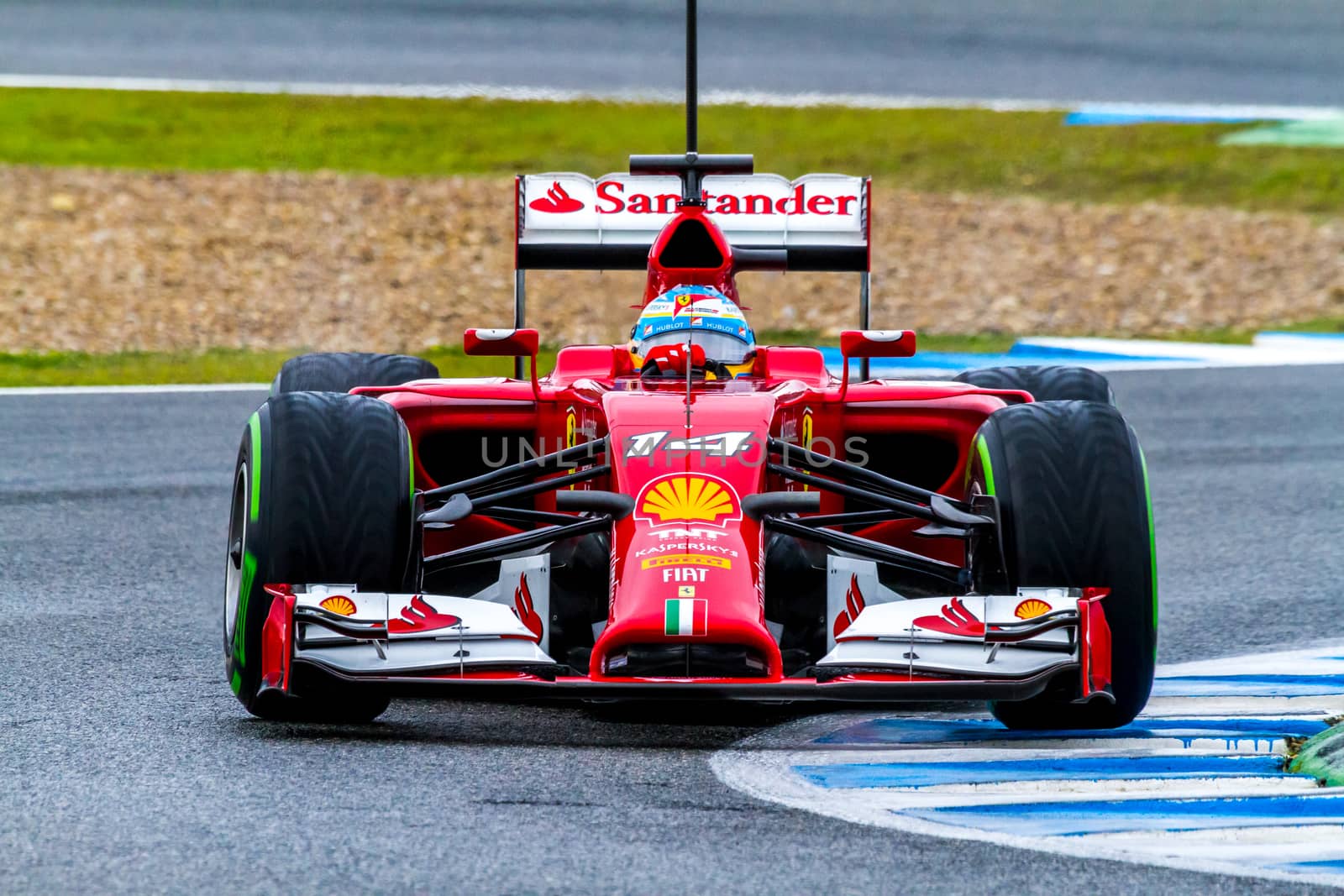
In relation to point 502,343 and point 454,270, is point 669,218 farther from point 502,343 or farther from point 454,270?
point 454,270

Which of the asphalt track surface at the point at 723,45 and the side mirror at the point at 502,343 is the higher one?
the asphalt track surface at the point at 723,45

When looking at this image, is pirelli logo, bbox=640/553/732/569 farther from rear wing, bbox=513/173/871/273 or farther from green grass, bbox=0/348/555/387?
green grass, bbox=0/348/555/387

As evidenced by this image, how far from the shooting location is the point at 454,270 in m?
16.2

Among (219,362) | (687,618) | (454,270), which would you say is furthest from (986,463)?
(454,270)

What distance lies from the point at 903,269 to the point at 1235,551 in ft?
24.9

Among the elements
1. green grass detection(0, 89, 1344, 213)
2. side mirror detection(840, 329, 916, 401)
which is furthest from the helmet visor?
green grass detection(0, 89, 1344, 213)

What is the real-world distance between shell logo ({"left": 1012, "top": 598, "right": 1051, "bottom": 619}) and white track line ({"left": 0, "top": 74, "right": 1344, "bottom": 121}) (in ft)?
43.9

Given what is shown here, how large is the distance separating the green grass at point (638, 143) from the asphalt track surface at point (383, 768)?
827cm

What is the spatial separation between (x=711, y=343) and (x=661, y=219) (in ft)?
4.56

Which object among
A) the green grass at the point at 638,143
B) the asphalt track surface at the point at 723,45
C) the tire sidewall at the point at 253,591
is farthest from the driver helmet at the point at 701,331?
the asphalt track surface at the point at 723,45

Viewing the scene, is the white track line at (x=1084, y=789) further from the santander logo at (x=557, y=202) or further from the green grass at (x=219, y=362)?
the green grass at (x=219, y=362)

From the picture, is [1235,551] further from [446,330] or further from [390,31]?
[390,31]

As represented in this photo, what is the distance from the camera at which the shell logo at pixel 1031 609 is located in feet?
18.5

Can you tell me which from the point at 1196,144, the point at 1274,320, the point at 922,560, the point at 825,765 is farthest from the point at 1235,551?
the point at 1196,144
